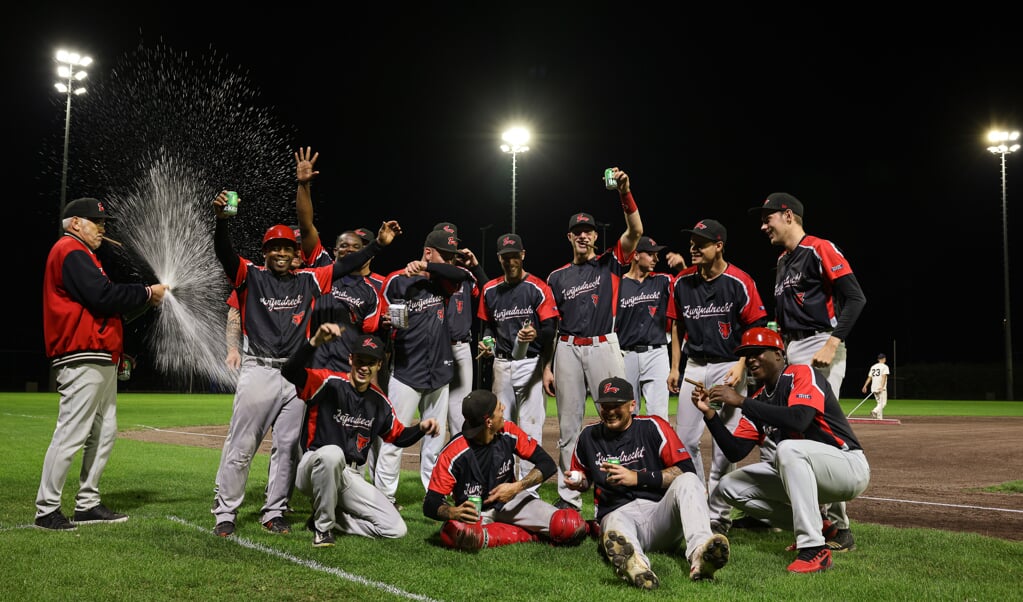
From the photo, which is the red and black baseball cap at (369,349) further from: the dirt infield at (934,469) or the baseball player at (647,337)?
the dirt infield at (934,469)

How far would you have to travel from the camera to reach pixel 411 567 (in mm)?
4539

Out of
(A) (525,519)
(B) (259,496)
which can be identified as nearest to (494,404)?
(A) (525,519)

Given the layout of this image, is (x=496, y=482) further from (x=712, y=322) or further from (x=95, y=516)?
(x=95, y=516)

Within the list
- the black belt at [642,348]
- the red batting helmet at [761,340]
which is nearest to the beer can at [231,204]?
the red batting helmet at [761,340]

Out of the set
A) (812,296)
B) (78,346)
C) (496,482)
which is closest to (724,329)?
(812,296)

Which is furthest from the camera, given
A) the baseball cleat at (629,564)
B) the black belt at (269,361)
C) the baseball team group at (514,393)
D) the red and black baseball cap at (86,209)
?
the red and black baseball cap at (86,209)

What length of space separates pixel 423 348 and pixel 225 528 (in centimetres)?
238

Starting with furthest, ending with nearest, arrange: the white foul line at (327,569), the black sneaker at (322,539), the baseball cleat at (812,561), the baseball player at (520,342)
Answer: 1. the baseball player at (520,342)
2. the black sneaker at (322,539)
3. the baseball cleat at (812,561)
4. the white foul line at (327,569)

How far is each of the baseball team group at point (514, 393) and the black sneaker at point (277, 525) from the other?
Answer: 0.02 metres

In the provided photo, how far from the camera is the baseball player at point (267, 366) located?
218 inches

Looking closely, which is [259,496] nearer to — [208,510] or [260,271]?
[208,510]

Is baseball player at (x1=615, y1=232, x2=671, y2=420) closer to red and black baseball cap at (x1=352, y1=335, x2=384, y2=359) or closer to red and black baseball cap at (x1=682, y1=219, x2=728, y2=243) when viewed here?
red and black baseball cap at (x1=682, y1=219, x2=728, y2=243)

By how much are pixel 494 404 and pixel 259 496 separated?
320 centimetres

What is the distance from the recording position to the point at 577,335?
6801 mm
